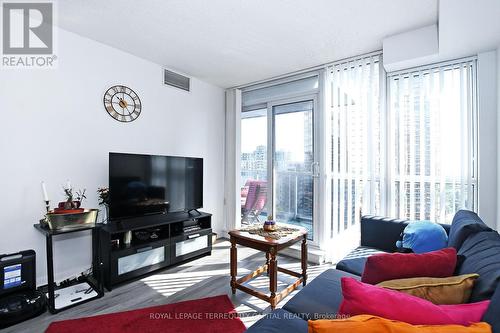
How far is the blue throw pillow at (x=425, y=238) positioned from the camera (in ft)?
6.32

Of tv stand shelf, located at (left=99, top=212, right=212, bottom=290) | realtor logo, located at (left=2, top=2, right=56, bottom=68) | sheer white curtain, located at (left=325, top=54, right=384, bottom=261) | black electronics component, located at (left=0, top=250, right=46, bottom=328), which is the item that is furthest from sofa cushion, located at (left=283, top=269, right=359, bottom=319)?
realtor logo, located at (left=2, top=2, right=56, bottom=68)

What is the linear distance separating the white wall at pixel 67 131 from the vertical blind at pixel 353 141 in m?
2.22

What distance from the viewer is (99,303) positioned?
225cm

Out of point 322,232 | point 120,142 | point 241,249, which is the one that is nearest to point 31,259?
point 120,142

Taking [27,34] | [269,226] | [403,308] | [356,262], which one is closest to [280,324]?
[403,308]

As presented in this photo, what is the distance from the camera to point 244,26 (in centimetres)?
243

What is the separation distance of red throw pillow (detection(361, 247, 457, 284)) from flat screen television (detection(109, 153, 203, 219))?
2.41 m

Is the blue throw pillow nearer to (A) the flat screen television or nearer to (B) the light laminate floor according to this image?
(B) the light laminate floor

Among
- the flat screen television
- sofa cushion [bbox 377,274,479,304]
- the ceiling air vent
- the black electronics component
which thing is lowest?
the black electronics component

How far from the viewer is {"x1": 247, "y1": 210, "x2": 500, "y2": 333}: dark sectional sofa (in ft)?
3.22

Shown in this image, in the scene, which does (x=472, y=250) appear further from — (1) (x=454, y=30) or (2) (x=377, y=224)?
(1) (x=454, y=30)

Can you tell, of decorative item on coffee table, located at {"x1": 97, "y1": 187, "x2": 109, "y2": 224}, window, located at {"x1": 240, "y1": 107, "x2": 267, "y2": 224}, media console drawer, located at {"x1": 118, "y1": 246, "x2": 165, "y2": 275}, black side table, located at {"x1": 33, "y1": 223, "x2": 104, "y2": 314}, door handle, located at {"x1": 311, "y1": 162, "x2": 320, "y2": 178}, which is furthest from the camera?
window, located at {"x1": 240, "y1": 107, "x2": 267, "y2": 224}

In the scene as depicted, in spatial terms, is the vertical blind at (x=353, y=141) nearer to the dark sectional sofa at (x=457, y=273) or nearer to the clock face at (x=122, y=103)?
the dark sectional sofa at (x=457, y=273)

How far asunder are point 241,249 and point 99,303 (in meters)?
1.90
